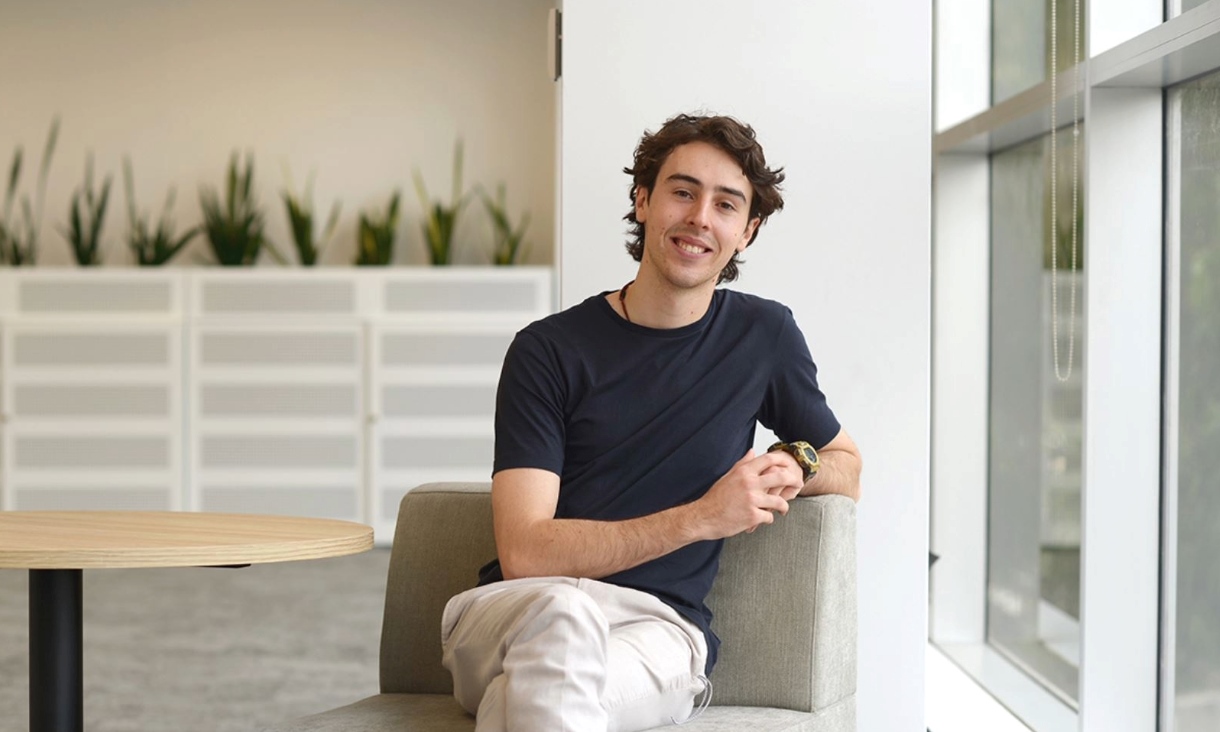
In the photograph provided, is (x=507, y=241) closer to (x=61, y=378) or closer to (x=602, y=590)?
(x=61, y=378)

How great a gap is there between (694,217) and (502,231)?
487cm

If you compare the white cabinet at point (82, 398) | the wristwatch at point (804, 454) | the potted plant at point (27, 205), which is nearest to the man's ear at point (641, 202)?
the wristwatch at point (804, 454)

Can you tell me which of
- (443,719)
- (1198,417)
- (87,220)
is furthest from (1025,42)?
(87,220)

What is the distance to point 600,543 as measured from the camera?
184 centimetres

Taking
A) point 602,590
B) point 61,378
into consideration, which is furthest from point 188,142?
point 602,590

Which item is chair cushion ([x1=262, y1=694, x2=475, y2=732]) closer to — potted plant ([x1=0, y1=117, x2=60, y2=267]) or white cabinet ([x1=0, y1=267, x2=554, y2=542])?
white cabinet ([x1=0, y1=267, x2=554, y2=542])

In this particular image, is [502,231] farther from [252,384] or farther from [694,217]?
[694,217]

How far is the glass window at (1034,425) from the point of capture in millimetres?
3166

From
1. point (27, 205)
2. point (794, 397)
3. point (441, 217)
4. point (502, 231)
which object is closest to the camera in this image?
point (794, 397)

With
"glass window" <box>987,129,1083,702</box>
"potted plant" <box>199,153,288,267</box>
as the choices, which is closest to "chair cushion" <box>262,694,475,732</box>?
"glass window" <box>987,129,1083,702</box>

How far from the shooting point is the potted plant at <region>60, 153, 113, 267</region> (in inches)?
253

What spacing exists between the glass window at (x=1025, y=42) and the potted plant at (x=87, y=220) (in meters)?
4.38

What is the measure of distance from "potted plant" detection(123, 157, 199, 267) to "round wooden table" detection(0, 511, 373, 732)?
14.6 ft

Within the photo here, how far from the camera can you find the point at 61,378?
622 centimetres
